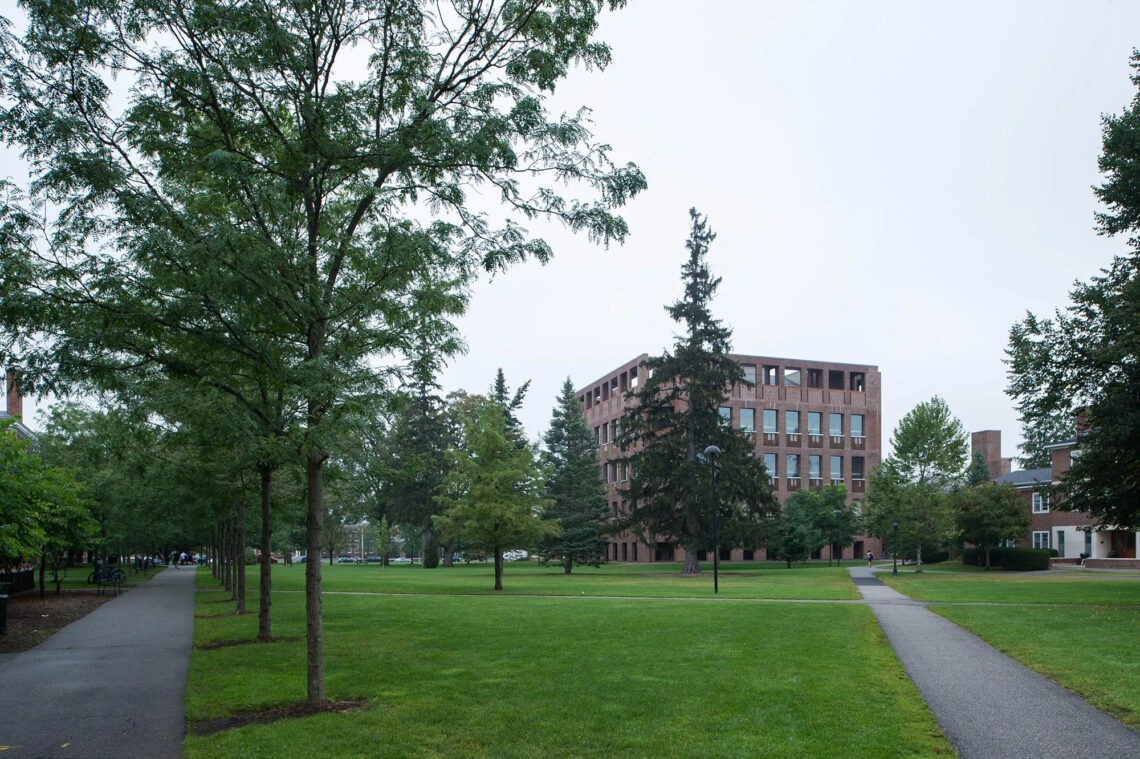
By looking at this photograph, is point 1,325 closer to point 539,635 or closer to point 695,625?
point 539,635

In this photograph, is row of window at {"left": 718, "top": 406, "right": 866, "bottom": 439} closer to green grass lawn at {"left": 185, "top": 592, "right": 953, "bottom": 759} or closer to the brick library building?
the brick library building

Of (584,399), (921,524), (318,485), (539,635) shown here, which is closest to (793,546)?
(921,524)

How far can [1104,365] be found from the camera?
24.4 metres

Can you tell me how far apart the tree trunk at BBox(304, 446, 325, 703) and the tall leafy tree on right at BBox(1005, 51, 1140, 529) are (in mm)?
21265

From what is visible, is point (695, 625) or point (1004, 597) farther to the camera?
point (1004, 597)

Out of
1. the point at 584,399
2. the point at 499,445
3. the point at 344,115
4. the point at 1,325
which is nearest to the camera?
the point at 1,325

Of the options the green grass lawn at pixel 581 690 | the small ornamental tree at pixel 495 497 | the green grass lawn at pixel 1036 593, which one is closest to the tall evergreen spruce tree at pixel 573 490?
the small ornamental tree at pixel 495 497

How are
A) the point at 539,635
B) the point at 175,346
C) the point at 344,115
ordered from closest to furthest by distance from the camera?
the point at 344,115, the point at 175,346, the point at 539,635

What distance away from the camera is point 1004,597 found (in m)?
26.2

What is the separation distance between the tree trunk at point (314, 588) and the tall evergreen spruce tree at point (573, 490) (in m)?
36.4

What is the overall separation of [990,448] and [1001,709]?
102585 mm

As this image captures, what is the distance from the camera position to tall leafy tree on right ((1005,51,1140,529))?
78.5ft

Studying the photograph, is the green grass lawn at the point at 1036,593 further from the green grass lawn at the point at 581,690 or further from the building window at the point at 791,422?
the building window at the point at 791,422

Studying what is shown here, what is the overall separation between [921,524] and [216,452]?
42571 mm
